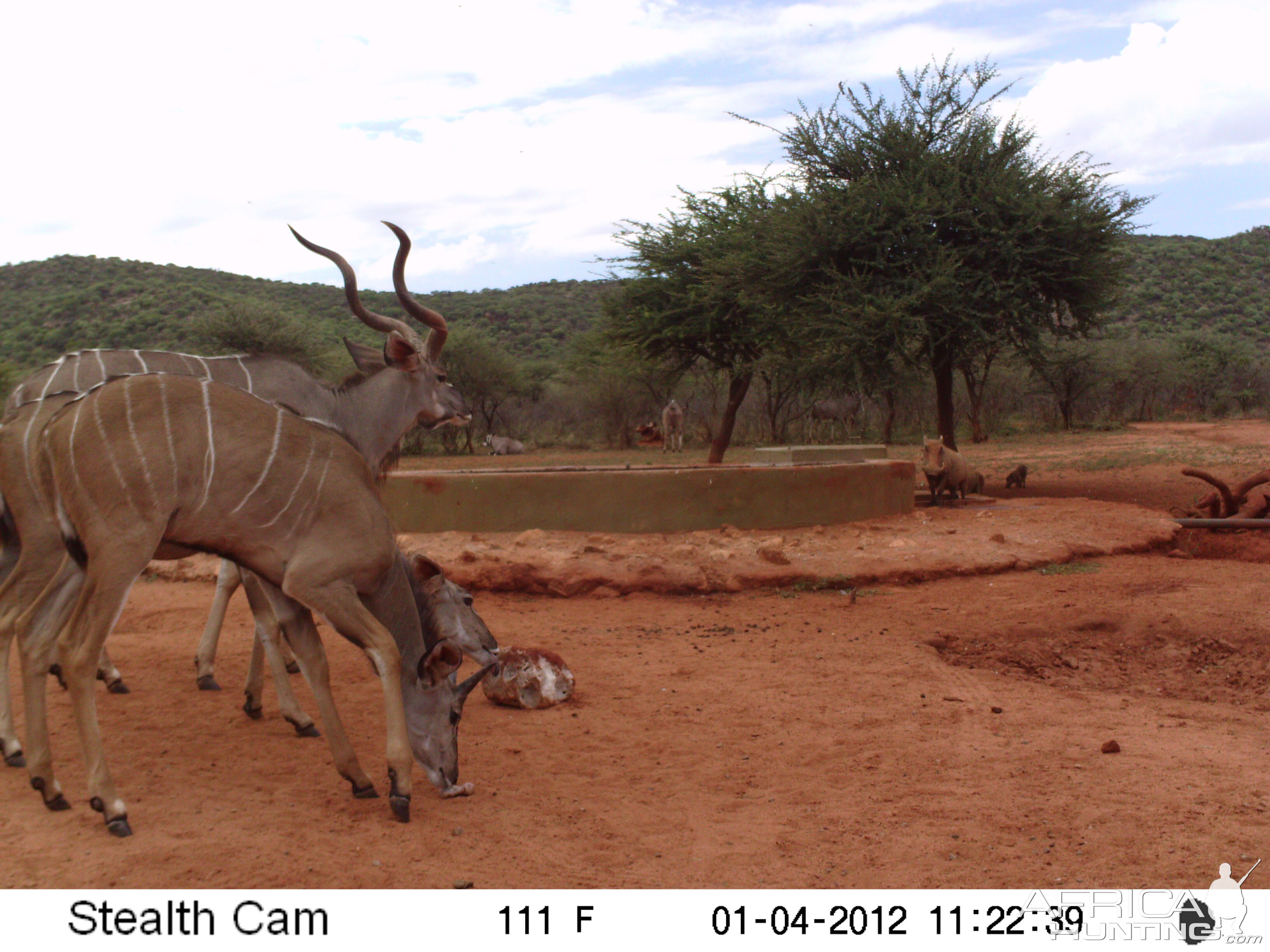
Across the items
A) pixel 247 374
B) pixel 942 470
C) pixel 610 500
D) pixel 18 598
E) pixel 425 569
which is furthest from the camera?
pixel 942 470

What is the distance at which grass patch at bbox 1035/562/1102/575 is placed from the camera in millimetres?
9125

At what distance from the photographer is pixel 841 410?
3206 centimetres

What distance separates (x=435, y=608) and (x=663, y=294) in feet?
49.6

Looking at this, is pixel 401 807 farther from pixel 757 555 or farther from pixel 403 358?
pixel 757 555

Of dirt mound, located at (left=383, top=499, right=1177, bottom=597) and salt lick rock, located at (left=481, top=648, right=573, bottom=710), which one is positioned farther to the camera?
dirt mound, located at (left=383, top=499, right=1177, bottom=597)

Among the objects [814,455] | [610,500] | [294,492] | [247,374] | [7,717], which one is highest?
[247,374]

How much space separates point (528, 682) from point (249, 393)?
2238mm

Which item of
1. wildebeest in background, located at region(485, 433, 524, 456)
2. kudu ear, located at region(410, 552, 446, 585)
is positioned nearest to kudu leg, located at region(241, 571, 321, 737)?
kudu ear, located at region(410, 552, 446, 585)

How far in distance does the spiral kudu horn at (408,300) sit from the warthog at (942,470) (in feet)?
26.9

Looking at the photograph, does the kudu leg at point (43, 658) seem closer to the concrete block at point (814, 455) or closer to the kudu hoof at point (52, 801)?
the kudu hoof at point (52, 801)

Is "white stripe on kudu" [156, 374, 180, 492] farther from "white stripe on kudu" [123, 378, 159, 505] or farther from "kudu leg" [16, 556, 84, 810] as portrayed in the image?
"kudu leg" [16, 556, 84, 810]

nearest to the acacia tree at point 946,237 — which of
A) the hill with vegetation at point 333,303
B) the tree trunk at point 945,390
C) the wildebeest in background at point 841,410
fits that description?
the tree trunk at point 945,390

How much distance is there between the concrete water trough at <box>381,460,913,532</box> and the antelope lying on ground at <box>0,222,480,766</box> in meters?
3.17

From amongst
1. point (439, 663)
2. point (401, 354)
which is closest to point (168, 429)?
point (439, 663)
